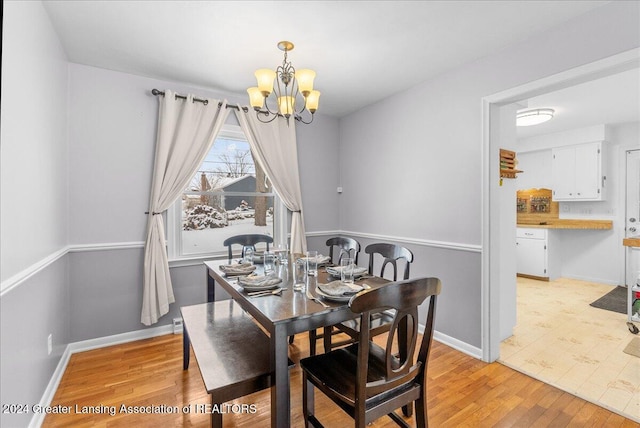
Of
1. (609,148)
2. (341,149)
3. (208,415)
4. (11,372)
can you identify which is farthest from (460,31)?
(609,148)

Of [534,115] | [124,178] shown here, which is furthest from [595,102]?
[124,178]

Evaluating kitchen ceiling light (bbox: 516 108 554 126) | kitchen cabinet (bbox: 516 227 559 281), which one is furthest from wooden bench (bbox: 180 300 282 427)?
kitchen cabinet (bbox: 516 227 559 281)

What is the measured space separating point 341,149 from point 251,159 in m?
1.34

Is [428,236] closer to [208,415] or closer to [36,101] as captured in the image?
[208,415]

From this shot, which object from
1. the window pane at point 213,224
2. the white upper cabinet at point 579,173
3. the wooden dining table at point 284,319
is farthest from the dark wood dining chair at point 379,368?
the white upper cabinet at point 579,173

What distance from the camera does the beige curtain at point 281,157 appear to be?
345 centimetres

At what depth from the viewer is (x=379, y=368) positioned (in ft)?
4.74

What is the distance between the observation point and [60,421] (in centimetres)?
179

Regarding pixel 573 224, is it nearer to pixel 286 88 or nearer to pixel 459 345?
pixel 459 345

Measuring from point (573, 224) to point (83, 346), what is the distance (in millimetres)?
6888

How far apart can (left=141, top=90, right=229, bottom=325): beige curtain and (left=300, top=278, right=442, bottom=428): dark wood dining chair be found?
2.05 m

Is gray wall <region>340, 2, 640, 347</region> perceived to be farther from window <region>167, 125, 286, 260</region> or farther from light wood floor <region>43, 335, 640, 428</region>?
window <region>167, 125, 286, 260</region>

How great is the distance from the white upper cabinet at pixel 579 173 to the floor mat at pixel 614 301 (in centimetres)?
145

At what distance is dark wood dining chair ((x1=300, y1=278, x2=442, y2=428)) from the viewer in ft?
3.95
